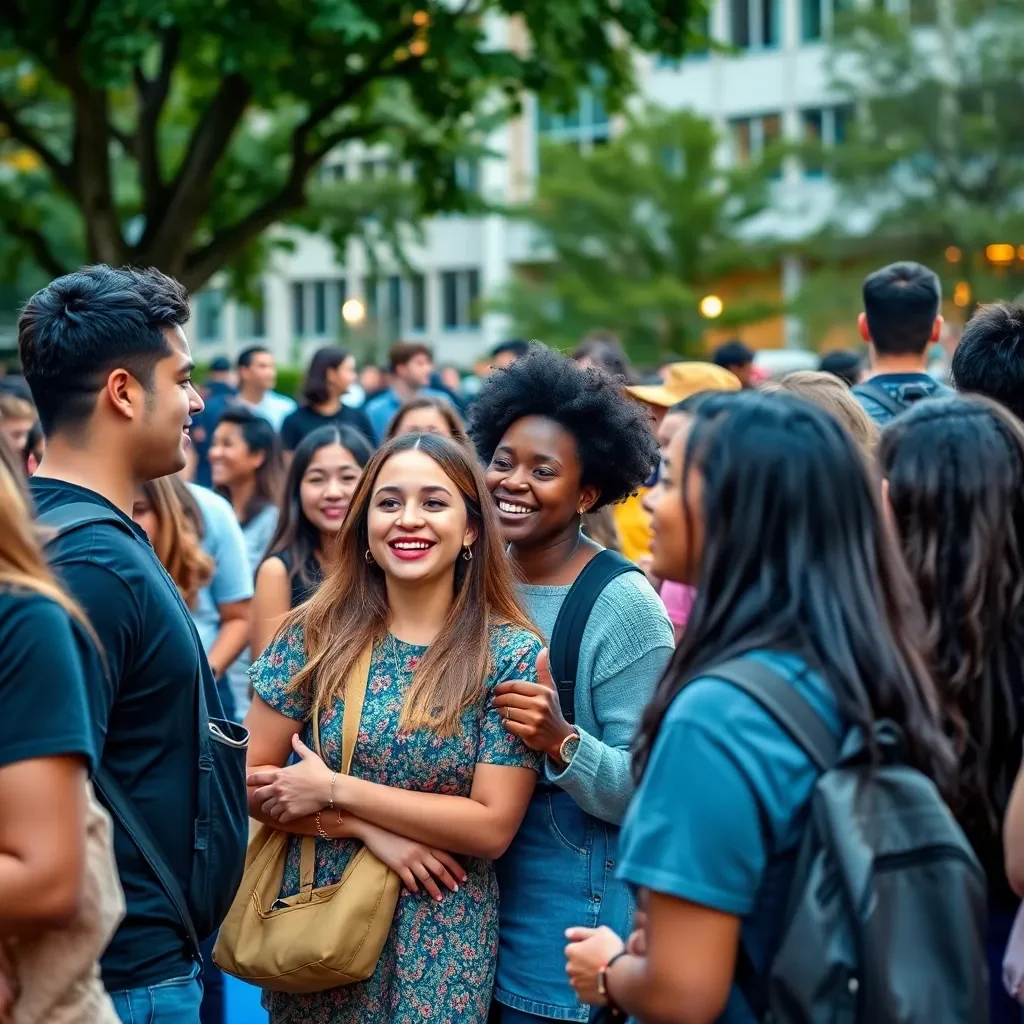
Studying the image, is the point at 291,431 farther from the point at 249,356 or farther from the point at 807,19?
the point at 807,19

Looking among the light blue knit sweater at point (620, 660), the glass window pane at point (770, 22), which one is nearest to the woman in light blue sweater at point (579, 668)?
the light blue knit sweater at point (620, 660)

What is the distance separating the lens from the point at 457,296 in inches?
2096

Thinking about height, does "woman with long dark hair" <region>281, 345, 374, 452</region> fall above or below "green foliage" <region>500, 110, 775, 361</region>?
below

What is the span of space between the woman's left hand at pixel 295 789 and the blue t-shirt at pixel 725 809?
1.39 metres

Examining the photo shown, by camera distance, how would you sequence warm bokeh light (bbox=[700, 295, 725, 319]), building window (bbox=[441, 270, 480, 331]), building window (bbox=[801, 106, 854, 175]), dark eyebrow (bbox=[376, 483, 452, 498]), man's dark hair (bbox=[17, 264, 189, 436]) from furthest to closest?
1. building window (bbox=[441, 270, 480, 331])
2. building window (bbox=[801, 106, 854, 175])
3. warm bokeh light (bbox=[700, 295, 725, 319])
4. dark eyebrow (bbox=[376, 483, 452, 498])
5. man's dark hair (bbox=[17, 264, 189, 436])

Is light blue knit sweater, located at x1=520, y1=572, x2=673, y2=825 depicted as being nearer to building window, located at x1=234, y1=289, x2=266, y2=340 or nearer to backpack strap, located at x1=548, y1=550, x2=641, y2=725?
backpack strap, located at x1=548, y1=550, x2=641, y2=725

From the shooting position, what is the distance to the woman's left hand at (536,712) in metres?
3.51

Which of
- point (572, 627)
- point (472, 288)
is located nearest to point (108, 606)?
point (572, 627)

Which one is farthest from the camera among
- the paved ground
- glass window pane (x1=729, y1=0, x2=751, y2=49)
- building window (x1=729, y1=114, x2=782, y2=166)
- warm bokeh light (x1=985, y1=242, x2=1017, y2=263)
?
glass window pane (x1=729, y1=0, x2=751, y2=49)

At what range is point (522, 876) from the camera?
147 inches

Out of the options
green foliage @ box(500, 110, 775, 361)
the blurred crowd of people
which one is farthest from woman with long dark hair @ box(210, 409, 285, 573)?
green foliage @ box(500, 110, 775, 361)

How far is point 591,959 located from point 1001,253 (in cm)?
3415

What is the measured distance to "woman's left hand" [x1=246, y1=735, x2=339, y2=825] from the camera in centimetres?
357

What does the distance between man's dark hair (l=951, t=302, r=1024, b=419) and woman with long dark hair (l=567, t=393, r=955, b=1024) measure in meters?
2.07
